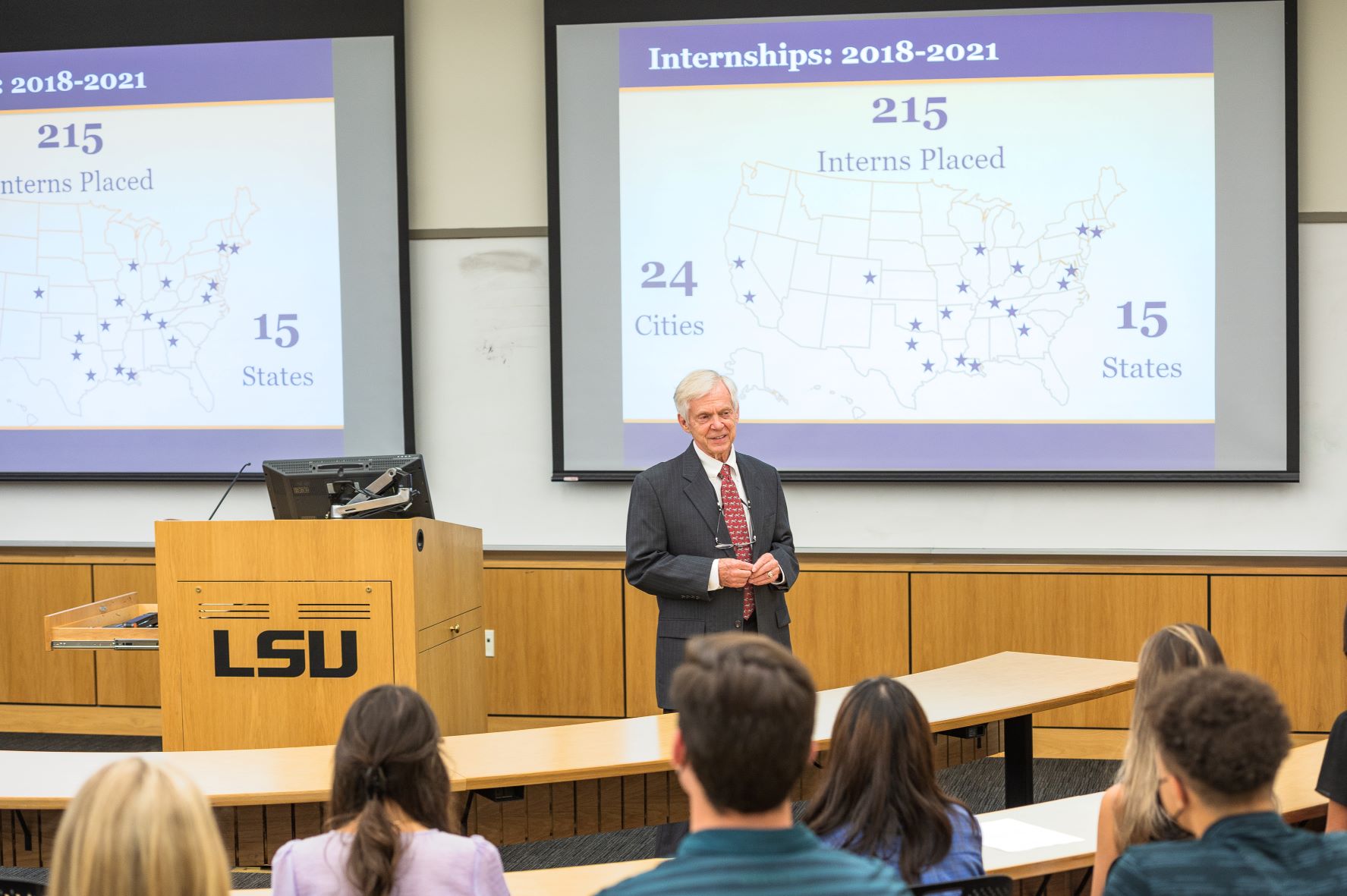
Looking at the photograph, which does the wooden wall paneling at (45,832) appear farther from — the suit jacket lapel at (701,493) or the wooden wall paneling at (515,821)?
the suit jacket lapel at (701,493)

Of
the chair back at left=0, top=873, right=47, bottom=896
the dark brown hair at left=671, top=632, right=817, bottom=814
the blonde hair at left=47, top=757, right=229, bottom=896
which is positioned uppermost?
the dark brown hair at left=671, top=632, right=817, bottom=814

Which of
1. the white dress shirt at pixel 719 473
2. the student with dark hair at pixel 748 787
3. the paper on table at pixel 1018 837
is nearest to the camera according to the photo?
the student with dark hair at pixel 748 787

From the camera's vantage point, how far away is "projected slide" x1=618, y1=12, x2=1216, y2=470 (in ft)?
16.9

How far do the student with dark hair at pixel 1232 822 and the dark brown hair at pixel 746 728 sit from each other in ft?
1.65

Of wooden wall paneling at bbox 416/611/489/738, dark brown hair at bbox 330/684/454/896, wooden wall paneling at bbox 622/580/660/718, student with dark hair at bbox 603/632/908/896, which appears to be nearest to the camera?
student with dark hair at bbox 603/632/908/896

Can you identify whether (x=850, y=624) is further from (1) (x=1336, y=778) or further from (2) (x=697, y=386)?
(1) (x=1336, y=778)

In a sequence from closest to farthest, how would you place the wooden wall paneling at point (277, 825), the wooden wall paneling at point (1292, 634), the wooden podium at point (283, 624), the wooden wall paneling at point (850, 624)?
the wooden wall paneling at point (277, 825) → the wooden podium at point (283, 624) → the wooden wall paneling at point (1292, 634) → the wooden wall paneling at point (850, 624)

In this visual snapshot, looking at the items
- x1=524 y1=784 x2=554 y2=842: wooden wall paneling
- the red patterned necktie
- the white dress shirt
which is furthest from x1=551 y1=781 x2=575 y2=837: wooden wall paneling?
the white dress shirt

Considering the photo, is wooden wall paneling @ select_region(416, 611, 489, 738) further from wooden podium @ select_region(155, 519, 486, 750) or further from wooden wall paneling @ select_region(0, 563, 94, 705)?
wooden wall paneling @ select_region(0, 563, 94, 705)

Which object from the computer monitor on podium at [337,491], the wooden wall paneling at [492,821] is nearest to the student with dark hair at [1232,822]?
the wooden wall paneling at [492,821]

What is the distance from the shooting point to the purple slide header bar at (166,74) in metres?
5.58

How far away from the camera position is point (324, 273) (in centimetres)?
558

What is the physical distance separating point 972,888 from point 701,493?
1946 mm

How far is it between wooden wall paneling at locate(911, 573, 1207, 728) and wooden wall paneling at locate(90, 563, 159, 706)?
3.48m
